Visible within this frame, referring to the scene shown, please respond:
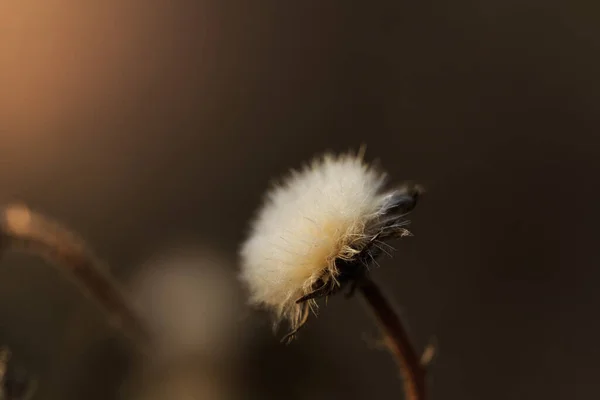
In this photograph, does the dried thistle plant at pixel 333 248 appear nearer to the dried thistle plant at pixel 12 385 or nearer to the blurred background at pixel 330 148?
the dried thistle plant at pixel 12 385

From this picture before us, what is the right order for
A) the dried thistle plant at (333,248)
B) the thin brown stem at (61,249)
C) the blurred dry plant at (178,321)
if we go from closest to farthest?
the dried thistle plant at (333,248)
the thin brown stem at (61,249)
the blurred dry plant at (178,321)

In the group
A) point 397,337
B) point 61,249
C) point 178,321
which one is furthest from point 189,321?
point 397,337

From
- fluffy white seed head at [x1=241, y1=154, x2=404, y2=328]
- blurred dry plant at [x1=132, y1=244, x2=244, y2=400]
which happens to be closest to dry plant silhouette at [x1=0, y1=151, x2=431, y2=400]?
fluffy white seed head at [x1=241, y1=154, x2=404, y2=328]

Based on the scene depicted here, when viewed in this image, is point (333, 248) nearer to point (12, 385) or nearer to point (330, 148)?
point (12, 385)

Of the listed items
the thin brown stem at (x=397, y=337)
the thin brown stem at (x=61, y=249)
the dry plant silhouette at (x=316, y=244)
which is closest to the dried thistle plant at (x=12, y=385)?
the dry plant silhouette at (x=316, y=244)

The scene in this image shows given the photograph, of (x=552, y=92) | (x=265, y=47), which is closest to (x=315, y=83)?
(x=265, y=47)

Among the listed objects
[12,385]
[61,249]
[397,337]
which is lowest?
[397,337]

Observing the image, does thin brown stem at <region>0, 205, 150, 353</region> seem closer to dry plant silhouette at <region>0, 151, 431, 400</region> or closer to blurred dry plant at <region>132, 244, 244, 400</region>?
dry plant silhouette at <region>0, 151, 431, 400</region>
